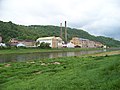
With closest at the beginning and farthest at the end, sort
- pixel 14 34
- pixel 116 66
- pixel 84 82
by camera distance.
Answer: pixel 84 82 < pixel 116 66 < pixel 14 34

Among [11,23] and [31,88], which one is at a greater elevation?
[11,23]

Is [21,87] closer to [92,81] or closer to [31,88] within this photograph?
[31,88]

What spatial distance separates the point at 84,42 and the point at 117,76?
167819mm

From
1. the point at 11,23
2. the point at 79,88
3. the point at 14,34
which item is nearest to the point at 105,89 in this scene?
the point at 79,88

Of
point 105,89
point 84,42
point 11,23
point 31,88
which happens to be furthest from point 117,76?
point 84,42

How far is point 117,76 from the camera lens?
13883 millimetres

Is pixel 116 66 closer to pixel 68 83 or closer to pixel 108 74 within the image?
pixel 108 74

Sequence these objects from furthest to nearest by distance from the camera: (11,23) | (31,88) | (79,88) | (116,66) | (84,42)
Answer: (84,42), (11,23), (116,66), (31,88), (79,88)

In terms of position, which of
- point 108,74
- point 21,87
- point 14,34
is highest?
point 14,34

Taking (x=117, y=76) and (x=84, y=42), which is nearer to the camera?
(x=117, y=76)

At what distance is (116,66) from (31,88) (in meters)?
5.94

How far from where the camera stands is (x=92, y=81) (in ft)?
46.5

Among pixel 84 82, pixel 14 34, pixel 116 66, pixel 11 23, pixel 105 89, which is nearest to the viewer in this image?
pixel 105 89

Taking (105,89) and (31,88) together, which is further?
(31,88)
